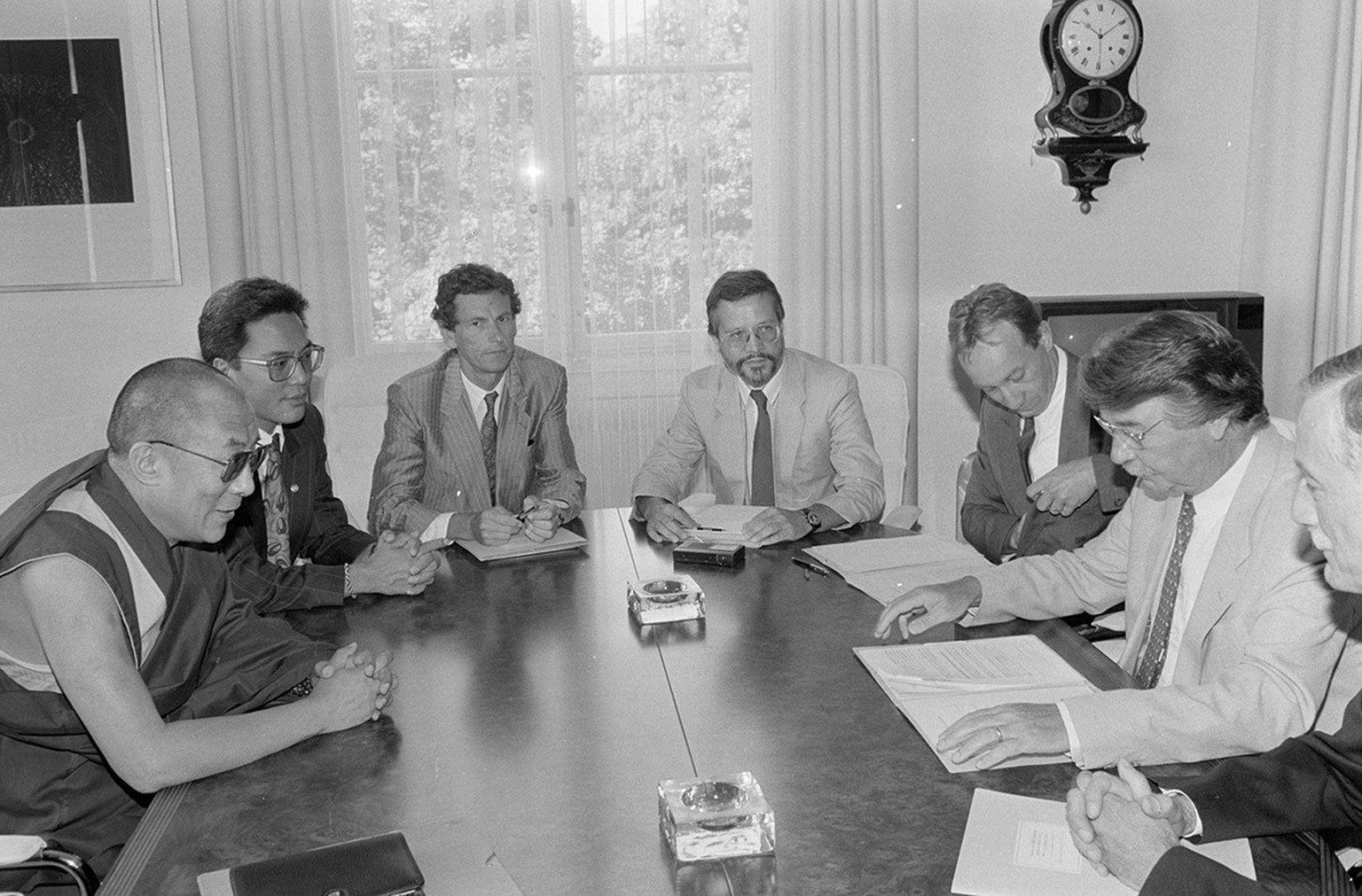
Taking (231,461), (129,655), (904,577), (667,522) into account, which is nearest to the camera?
(129,655)

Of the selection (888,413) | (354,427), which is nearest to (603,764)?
(354,427)

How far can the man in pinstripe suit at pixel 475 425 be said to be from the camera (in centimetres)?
347

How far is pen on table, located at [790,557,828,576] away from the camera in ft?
9.02

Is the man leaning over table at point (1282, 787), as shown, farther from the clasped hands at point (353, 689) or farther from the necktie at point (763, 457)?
the necktie at point (763, 457)

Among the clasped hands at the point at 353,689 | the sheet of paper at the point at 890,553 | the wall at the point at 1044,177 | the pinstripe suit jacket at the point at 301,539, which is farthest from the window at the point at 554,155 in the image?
the clasped hands at the point at 353,689

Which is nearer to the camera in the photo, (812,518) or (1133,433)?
(1133,433)

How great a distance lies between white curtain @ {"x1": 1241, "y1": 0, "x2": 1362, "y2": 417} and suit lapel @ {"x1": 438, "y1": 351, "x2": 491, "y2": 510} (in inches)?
106

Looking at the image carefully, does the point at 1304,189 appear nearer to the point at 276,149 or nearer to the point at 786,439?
the point at 786,439

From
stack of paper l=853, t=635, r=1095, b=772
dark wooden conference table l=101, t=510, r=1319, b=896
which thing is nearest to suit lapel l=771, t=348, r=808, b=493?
dark wooden conference table l=101, t=510, r=1319, b=896

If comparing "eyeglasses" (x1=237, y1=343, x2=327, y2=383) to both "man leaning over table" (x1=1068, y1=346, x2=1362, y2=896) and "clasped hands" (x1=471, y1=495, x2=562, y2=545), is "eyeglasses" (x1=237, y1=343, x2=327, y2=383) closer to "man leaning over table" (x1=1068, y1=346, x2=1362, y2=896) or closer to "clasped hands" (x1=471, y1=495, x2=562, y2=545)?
"clasped hands" (x1=471, y1=495, x2=562, y2=545)

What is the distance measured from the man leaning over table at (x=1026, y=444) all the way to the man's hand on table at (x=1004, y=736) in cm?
137

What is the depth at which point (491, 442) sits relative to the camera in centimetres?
361

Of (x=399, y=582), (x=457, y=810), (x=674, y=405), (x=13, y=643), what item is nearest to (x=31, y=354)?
(x=674, y=405)

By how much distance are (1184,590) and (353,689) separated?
1.39m
